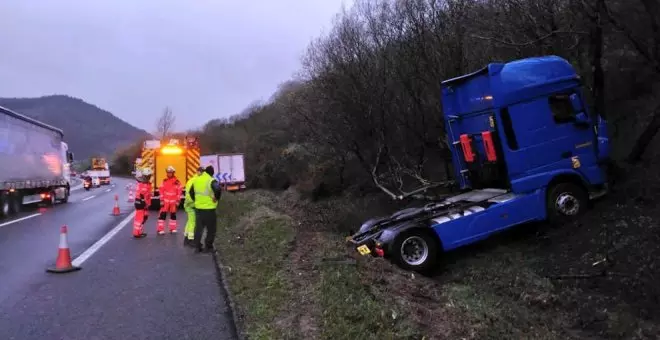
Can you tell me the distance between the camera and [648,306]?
6645 millimetres

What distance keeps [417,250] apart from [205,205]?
405 cm

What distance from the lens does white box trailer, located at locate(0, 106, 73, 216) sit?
1931 cm

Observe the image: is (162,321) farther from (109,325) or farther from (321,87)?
(321,87)

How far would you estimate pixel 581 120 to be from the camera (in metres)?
10.1

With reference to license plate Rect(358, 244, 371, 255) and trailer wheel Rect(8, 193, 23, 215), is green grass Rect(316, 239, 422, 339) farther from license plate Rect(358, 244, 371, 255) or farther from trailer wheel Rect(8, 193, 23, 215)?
trailer wheel Rect(8, 193, 23, 215)

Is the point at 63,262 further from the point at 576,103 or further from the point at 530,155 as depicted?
the point at 576,103

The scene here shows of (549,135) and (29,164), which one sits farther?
(29,164)

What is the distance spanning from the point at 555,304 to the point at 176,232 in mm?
9102

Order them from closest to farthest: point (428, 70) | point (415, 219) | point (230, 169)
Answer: point (415, 219) → point (428, 70) → point (230, 169)

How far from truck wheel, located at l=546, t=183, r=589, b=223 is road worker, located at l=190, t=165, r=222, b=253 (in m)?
6.13

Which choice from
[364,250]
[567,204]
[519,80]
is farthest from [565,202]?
[364,250]

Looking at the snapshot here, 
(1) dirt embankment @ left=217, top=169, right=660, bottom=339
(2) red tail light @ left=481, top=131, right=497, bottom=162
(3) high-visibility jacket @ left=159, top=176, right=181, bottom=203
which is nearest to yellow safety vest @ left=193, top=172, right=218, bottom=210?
(1) dirt embankment @ left=217, top=169, right=660, bottom=339

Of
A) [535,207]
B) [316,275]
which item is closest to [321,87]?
[535,207]

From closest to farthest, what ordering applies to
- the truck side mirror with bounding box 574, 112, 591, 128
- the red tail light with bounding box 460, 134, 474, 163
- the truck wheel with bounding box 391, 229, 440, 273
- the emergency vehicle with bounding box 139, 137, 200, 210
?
the truck wheel with bounding box 391, 229, 440, 273, the truck side mirror with bounding box 574, 112, 591, 128, the red tail light with bounding box 460, 134, 474, 163, the emergency vehicle with bounding box 139, 137, 200, 210
